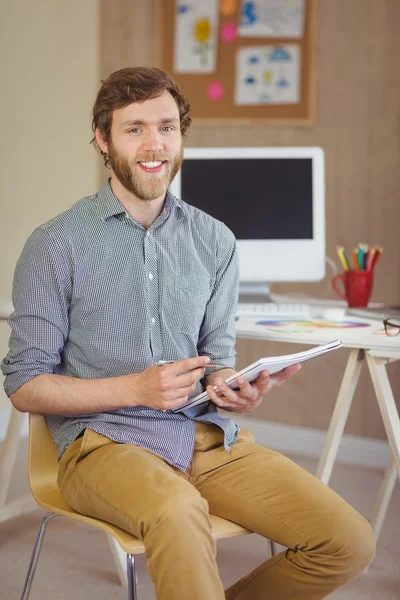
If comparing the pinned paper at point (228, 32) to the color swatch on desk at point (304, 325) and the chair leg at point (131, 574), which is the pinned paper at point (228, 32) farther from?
the chair leg at point (131, 574)

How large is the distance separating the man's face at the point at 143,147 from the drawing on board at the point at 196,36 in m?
1.73

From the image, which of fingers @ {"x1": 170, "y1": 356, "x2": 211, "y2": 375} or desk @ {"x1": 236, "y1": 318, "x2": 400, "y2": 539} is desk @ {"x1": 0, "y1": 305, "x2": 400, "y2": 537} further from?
fingers @ {"x1": 170, "y1": 356, "x2": 211, "y2": 375}

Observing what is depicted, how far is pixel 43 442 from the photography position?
1.64 metres

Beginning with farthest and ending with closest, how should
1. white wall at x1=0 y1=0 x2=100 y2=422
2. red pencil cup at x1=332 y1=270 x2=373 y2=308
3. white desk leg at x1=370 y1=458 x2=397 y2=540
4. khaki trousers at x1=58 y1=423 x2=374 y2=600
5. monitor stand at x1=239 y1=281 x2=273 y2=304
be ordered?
white wall at x1=0 y1=0 x2=100 y2=422, monitor stand at x1=239 y1=281 x2=273 y2=304, red pencil cup at x1=332 y1=270 x2=373 y2=308, white desk leg at x1=370 y1=458 x2=397 y2=540, khaki trousers at x1=58 y1=423 x2=374 y2=600

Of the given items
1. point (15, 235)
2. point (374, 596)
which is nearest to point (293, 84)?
point (15, 235)

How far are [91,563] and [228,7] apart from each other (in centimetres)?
218

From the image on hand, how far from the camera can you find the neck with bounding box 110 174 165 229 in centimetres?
173

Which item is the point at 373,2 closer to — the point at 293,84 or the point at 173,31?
the point at 293,84

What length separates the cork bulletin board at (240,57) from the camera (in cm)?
326

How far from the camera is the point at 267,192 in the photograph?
2.55 meters

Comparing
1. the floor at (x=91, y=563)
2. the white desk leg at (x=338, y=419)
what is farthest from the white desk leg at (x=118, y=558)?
the white desk leg at (x=338, y=419)

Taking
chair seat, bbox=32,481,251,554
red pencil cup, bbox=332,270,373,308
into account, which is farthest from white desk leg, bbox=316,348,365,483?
chair seat, bbox=32,481,251,554

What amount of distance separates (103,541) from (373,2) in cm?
218

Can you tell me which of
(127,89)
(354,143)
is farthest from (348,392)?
(354,143)
